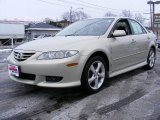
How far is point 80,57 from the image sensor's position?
13.2ft

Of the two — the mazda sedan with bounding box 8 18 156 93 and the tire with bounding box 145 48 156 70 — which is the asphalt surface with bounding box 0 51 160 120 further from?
the tire with bounding box 145 48 156 70

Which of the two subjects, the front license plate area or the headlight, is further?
the front license plate area

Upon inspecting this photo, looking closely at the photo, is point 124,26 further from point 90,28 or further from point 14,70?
point 14,70

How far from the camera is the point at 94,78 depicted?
4.45 metres

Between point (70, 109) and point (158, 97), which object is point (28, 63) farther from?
point (158, 97)

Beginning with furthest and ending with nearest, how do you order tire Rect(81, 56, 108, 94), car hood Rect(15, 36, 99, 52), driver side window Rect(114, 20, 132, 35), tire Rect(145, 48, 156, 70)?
tire Rect(145, 48, 156, 70), driver side window Rect(114, 20, 132, 35), tire Rect(81, 56, 108, 94), car hood Rect(15, 36, 99, 52)

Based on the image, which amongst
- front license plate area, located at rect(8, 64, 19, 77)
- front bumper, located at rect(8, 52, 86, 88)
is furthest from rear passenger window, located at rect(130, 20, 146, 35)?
front license plate area, located at rect(8, 64, 19, 77)

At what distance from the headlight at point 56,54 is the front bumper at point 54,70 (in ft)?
0.21

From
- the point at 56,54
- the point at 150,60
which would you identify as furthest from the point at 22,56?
the point at 150,60

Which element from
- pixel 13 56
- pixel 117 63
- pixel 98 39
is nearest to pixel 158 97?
pixel 117 63

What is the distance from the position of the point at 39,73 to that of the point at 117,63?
177 centimetres

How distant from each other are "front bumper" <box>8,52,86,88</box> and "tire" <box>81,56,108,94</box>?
0.45ft

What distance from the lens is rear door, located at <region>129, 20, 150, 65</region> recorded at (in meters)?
5.64

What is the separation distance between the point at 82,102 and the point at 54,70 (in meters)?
0.70
